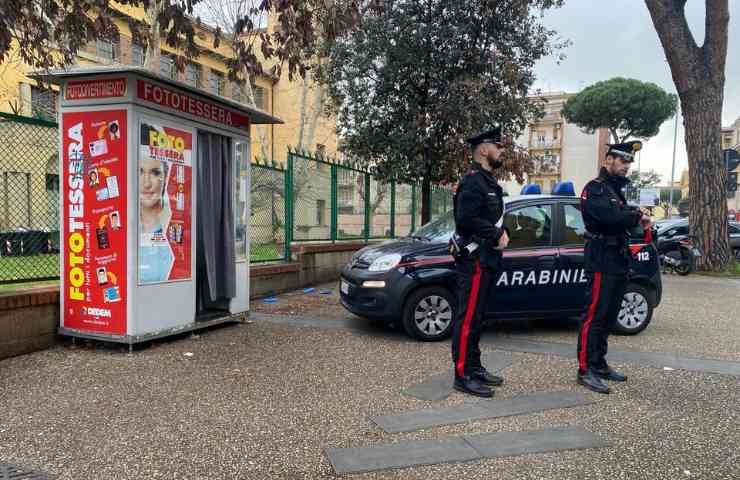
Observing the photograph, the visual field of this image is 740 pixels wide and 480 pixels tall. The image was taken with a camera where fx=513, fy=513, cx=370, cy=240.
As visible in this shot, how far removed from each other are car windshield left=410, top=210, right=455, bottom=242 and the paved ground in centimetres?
128

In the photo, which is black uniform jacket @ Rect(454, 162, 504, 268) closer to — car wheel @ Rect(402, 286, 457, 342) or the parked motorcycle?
car wheel @ Rect(402, 286, 457, 342)

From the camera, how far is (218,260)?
619cm

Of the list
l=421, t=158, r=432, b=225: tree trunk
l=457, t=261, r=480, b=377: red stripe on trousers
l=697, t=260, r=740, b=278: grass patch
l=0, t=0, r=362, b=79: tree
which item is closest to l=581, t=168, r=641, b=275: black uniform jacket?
l=457, t=261, r=480, b=377: red stripe on trousers

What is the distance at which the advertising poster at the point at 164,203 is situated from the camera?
5.08 meters

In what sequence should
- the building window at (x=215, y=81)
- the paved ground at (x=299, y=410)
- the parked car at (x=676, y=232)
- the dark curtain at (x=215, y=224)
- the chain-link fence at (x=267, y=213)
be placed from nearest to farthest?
the paved ground at (x=299, y=410)
the dark curtain at (x=215, y=224)
the chain-link fence at (x=267, y=213)
the parked car at (x=676, y=232)
the building window at (x=215, y=81)

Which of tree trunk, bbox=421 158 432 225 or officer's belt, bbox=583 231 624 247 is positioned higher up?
tree trunk, bbox=421 158 432 225

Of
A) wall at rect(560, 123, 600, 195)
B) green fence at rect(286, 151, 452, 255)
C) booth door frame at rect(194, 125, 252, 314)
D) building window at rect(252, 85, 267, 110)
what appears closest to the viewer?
booth door frame at rect(194, 125, 252, 314)

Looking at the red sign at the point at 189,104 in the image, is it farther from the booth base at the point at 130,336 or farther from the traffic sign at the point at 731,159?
the traffic sign at the point at 731,159

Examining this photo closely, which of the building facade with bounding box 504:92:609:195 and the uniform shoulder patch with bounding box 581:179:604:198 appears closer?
the uniform shoulder patch with bounding box 581:179:604:198

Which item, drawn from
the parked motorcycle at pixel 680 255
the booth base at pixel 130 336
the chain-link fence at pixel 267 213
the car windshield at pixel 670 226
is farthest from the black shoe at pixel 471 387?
the car windshield at pixel 670 226

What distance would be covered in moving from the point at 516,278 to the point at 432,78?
629 centimetres

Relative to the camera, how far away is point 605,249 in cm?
426

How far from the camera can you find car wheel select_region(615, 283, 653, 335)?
604cm

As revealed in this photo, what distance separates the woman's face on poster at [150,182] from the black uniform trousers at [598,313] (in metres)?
4.17
